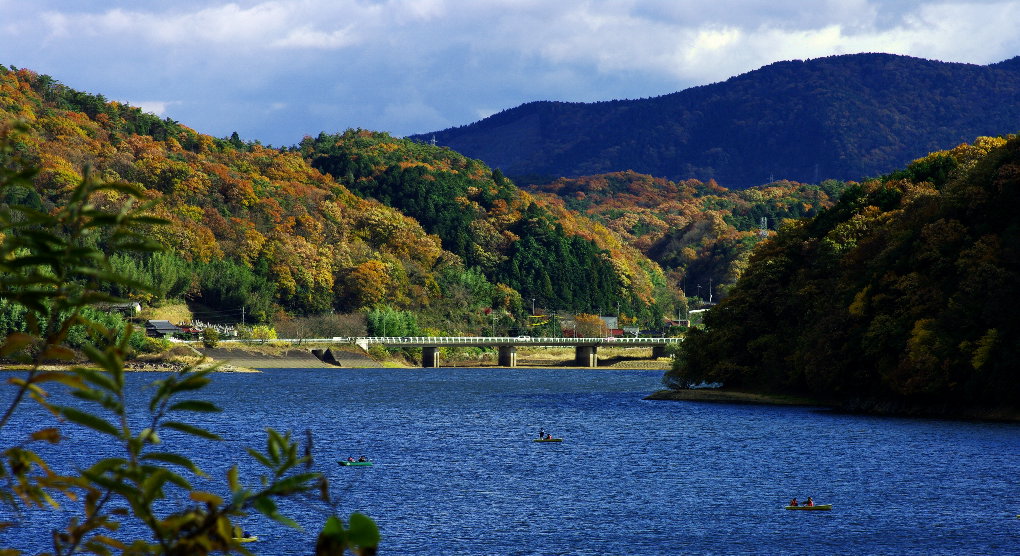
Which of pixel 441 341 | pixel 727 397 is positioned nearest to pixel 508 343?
pixel 441 341

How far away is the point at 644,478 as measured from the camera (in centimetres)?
5131

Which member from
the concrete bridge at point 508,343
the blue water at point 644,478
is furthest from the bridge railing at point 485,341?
the blue water at point 644,478

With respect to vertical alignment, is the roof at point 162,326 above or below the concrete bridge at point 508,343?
above

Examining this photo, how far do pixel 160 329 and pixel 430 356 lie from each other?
153ft

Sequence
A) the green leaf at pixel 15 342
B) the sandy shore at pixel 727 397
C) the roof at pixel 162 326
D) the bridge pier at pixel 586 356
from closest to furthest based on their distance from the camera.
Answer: the green leaf at pixel 15 342, the sandy shore at pixel 727 397, the roof at pixel 162 326, the bridge pier at pixel 586 356

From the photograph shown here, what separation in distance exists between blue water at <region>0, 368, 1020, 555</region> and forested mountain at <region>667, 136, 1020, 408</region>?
3.05 metres

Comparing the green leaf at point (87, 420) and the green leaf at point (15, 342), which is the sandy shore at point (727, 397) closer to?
the green leaf at point (15, 342)

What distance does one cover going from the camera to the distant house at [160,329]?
15200 cm

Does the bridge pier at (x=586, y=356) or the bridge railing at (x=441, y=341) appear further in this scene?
the bridge pier at (x=586, y=356)

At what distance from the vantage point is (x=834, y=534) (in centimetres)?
3669

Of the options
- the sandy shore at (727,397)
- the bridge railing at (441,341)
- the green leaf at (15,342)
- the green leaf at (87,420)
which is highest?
the bridge railing at (441,341)

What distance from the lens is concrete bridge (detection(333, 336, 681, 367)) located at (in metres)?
172

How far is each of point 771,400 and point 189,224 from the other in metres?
112

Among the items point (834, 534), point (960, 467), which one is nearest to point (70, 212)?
point (834, 534)
